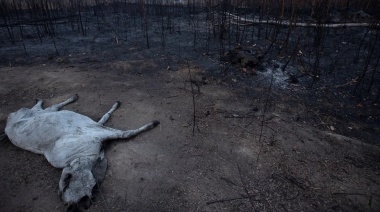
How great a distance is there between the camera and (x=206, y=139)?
144 inches

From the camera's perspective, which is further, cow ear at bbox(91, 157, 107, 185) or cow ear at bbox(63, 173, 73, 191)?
cow ear at bbox(91, 157, 107, 185)

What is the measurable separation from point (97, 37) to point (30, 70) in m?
3.02

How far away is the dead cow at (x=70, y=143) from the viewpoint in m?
2.58

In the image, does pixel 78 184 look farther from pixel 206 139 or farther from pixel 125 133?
pixel 206 139

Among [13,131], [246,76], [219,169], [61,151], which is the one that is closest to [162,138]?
[219,169]

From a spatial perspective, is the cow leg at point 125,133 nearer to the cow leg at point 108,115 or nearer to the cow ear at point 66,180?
the cow leg at point 108,115

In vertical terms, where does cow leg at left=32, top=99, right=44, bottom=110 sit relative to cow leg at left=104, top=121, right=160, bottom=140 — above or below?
above

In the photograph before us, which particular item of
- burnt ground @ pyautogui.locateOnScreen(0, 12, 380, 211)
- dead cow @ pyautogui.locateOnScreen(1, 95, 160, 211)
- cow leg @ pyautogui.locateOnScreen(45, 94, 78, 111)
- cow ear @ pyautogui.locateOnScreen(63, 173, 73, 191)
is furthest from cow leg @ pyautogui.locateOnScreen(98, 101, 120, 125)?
cow ear @ pyautogui.locateOnScreen(63, 173, 73, 191)

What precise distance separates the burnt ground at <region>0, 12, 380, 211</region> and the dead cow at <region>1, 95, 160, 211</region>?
0.48 feet

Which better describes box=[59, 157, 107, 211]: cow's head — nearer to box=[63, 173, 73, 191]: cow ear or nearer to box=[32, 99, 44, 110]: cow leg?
box=[63, 173, 73, 191]: cow ear

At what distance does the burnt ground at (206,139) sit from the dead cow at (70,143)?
15 cm

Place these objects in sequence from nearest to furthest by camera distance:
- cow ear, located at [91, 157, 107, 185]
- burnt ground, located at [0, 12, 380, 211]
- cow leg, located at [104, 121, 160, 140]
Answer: burnt ground, located at [0, 12, 380, 211], cow ear, located at [91, 157, 107, 185], cow leg, located at [104, 121, 160, 140]

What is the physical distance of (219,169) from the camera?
10.3 feet

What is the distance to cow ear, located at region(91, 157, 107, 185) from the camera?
9.47 ft
